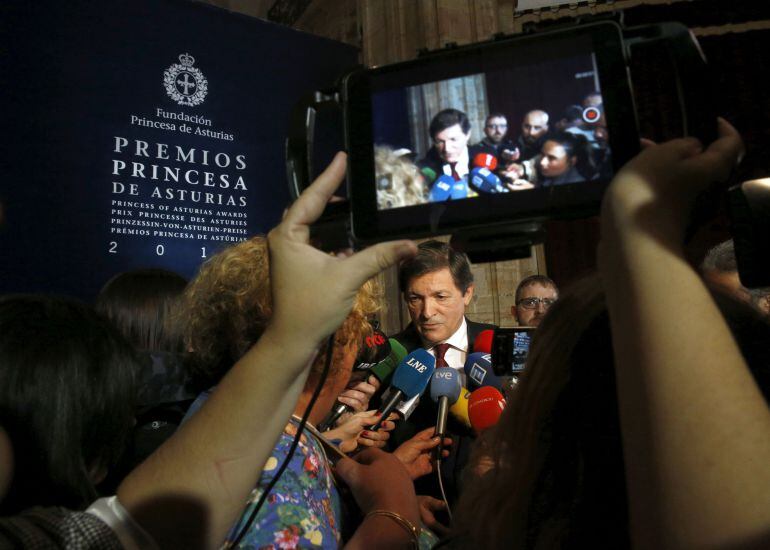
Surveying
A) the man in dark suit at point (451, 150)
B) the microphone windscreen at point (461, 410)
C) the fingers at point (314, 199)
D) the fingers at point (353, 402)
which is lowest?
the microphone windscreen at point (461, 410)

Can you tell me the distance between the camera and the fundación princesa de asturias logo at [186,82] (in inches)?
133

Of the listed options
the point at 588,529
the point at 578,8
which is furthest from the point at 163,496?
the point at 578,8

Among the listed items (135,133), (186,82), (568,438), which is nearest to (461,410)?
(568,438)

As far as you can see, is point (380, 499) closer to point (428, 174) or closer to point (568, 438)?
point (568, 438)

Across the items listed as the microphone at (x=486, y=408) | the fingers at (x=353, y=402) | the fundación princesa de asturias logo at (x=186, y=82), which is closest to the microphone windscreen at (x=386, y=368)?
the fingers at (x=353, y=402)

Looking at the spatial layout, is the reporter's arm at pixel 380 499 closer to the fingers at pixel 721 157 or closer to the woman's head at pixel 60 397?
the woman's head at pixel 60 397

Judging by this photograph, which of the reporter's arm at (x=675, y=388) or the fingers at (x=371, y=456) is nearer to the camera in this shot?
the reporter's arm at (x=675, y=388)

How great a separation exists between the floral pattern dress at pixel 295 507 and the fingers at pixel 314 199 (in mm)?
374

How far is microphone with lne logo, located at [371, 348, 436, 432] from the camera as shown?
1.55m

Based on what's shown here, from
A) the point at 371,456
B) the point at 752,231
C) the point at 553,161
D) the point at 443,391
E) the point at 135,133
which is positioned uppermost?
the point at 135,133

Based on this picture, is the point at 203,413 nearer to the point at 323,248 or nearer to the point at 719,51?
the point at 323,248

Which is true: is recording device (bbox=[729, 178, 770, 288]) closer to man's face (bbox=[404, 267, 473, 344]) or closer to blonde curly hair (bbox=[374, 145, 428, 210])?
blonde curly hair (bbox=[374, 145, 428, 210])

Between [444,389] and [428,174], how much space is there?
0.91m

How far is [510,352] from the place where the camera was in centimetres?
124
